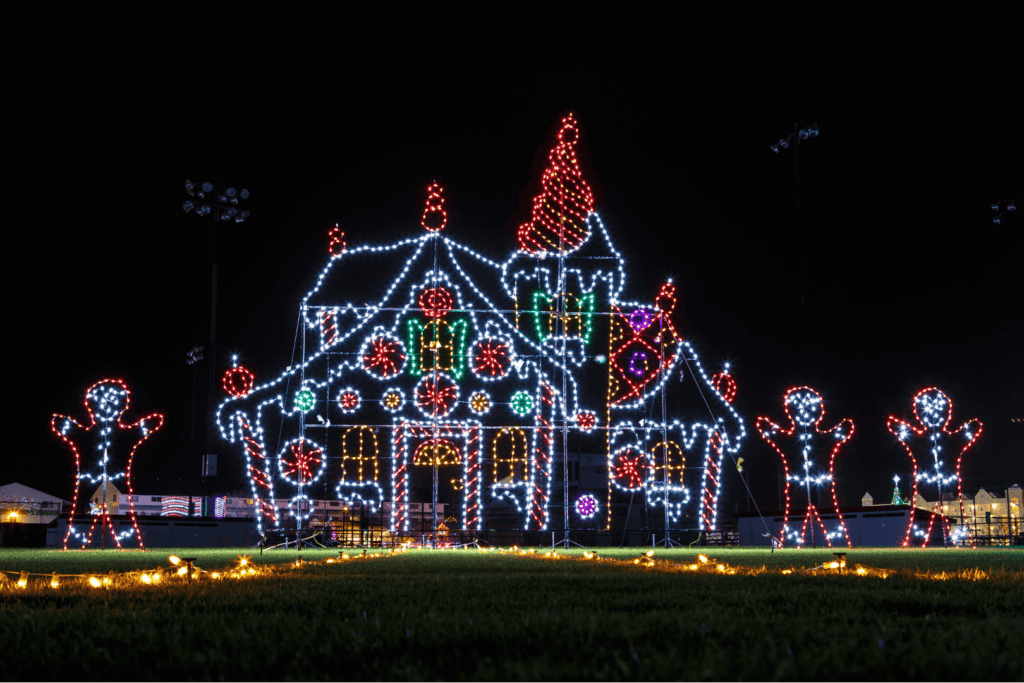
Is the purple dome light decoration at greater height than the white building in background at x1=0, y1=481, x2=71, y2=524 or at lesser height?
greater

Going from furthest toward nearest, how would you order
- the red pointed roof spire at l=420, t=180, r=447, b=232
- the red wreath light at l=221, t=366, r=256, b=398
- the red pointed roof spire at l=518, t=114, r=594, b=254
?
1. the red pointed roof spire at l=420, t=180, r=447, b=232
2. the red pointed roof spire at l=518, t=114, r=594, b=254
3. the red wreath light at l=221, t=366, r=256, b=398

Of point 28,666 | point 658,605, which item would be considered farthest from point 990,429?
point 28,666

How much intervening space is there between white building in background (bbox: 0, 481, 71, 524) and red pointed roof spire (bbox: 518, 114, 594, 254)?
55.0 metres

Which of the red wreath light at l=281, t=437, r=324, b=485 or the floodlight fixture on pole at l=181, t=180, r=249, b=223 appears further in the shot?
the floodlight fixture on pole at l=181, t=180, r=249, b=223

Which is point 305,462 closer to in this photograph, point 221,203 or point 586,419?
point 586,419

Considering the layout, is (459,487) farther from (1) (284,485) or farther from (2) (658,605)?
(2) (658,605)

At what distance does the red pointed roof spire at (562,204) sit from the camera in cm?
2134

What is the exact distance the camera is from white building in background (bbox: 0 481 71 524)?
66.7m

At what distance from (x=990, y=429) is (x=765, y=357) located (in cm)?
1043

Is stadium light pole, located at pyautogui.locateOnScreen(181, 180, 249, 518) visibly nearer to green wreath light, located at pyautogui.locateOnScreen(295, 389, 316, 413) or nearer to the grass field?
green wreath light, located at pyautogui.locateOnScreen(295, 389, 316, 413)

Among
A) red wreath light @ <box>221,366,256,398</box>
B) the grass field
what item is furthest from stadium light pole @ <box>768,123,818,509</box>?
the grass field

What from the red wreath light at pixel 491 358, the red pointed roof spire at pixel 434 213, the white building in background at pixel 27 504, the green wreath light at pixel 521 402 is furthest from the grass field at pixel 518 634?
the white building in background at pixel 27 504

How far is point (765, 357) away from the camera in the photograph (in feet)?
117

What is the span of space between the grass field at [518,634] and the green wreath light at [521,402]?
15.8 metres
